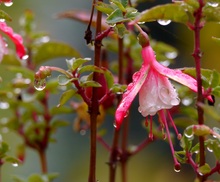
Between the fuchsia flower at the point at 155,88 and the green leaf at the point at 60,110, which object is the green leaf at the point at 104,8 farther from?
the green leaf at the point at 60,110

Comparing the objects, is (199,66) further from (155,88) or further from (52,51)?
(52,51)

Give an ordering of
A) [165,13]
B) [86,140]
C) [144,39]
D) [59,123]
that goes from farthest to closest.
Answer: [86,140] → [59,123] → [144,39] → [165,13]

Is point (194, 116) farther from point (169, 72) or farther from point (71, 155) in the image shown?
point (71, 155)

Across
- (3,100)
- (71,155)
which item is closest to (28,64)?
(3,100)

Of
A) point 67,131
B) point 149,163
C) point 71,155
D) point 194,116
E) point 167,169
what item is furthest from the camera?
point 67,131

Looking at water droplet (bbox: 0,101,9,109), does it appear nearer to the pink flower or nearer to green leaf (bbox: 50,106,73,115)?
green leaf (bbox: 50,106,73,115)

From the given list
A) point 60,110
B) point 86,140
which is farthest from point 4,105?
point 86,140
